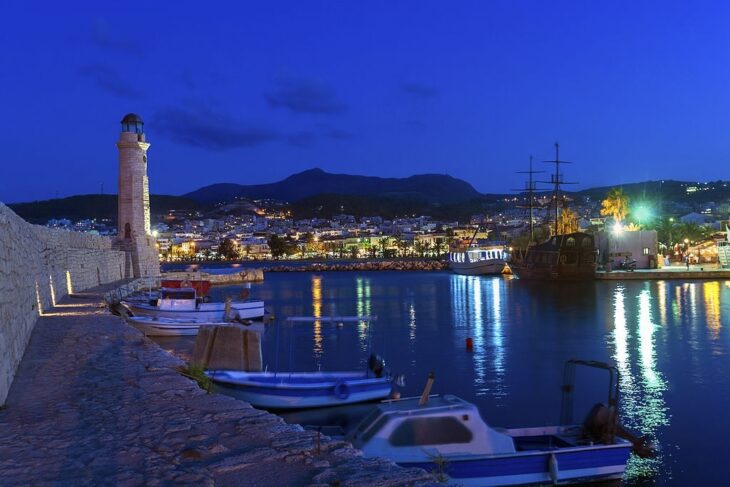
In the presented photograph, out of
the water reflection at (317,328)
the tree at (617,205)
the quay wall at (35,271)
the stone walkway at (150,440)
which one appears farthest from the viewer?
the tree at (617,205)

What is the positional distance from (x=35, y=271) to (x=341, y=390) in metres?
7.33

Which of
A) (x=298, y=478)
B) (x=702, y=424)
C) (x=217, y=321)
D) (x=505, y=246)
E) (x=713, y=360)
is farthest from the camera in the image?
(x=505, y=246)

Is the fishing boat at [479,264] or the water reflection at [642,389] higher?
the fishing boat at [479,264]

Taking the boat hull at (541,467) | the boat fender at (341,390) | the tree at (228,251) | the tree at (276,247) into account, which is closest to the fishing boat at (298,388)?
the boat fender at (341,390)

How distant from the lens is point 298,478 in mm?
4719

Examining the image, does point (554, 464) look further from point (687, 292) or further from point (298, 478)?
point (687, 292)

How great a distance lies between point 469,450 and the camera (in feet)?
29.0

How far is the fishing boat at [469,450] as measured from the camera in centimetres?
865

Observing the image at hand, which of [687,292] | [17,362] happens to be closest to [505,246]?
[687,292]

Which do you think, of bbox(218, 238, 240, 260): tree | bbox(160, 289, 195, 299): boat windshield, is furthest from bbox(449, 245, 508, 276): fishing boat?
bbox(218, 238, 240, 260): tree

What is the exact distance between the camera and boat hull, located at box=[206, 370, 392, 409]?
13672mm

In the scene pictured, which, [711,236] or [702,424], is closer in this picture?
[702,424]

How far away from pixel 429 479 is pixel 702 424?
38.3 feet

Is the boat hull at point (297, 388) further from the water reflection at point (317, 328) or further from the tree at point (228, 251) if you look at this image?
the tree at point (228, 251)
